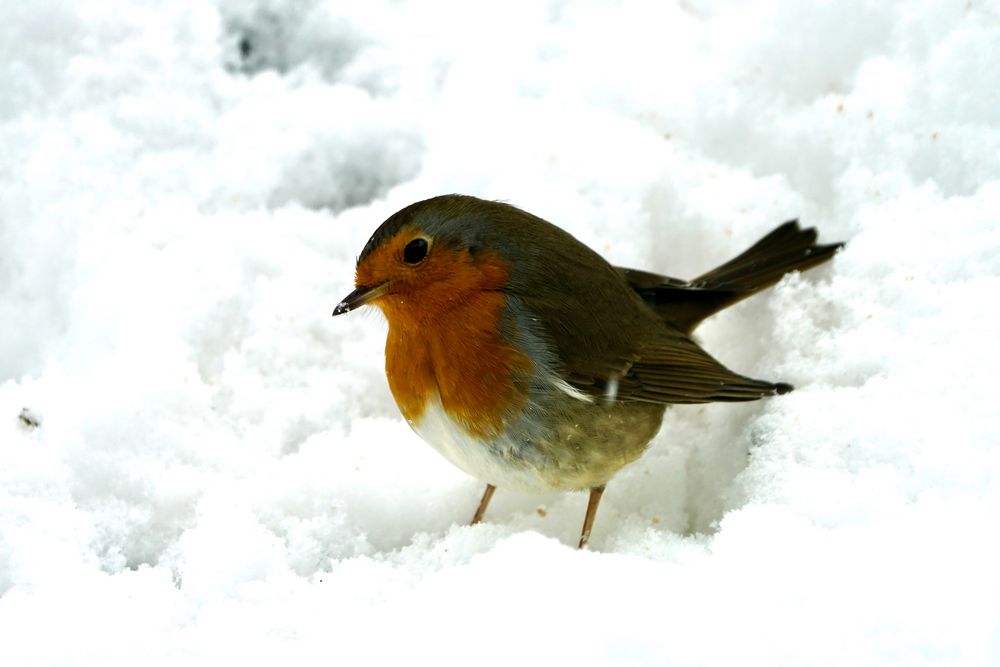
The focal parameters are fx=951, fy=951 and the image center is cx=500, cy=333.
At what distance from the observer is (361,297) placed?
2754 millimetres

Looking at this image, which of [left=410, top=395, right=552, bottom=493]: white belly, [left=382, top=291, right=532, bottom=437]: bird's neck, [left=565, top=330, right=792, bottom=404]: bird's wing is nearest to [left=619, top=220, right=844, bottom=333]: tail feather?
[left=565, top=330, right=792, bottom=404]: bird's wing

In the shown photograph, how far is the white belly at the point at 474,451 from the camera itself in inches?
104

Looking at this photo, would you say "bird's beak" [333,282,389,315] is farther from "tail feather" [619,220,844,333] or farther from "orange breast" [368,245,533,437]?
"tail feather" [619,220,844,333]

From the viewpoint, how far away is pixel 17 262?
11.6 ft

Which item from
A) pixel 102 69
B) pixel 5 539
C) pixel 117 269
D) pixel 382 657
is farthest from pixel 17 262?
pixel 382 657

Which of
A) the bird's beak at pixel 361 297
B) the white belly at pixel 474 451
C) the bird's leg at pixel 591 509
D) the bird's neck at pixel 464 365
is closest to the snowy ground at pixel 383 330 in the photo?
the bird's leg at pixel 591 509

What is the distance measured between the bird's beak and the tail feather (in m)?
0.94

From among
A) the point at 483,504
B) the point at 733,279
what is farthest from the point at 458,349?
the point at 733,279

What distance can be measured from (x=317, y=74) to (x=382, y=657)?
125 inches

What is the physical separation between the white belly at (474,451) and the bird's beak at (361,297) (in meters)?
0.35

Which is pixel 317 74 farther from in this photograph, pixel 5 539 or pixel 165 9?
pixel 5 539

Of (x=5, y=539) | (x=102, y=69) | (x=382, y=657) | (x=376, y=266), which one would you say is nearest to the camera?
(x=382, y=657)

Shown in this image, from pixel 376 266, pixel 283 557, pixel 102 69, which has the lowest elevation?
pixel 283 557

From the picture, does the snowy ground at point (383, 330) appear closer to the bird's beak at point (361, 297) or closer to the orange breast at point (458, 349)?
the orange breast at point (458, 349)
